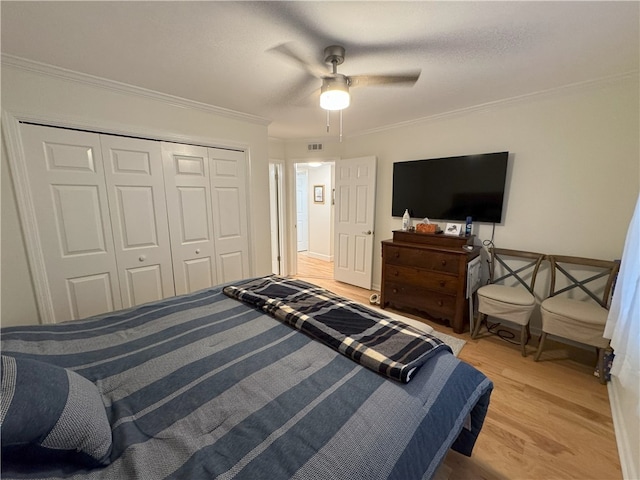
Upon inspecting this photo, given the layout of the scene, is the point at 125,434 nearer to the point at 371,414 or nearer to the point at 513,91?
the point at 371,414

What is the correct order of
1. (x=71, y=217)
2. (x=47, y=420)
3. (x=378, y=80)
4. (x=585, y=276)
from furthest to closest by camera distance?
(x=585, y=276), (x=71, y=217), (x=378, y=80), (x=47, y=420)

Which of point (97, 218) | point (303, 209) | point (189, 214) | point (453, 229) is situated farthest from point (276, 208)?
point (453, 229)

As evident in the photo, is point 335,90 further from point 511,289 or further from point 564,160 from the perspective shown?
point 511,289

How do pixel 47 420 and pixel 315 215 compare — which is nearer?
pixel 47 420

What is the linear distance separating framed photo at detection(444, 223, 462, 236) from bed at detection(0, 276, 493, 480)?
1909 millimetres

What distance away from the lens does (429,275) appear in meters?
2.83

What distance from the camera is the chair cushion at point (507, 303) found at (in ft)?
7.45

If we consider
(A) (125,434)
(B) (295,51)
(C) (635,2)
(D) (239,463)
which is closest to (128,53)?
(B) (295,51)

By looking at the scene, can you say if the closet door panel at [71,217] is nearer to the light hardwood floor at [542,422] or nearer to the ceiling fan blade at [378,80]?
the ceiling fan blade at [378,80]

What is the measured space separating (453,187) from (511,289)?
121cm

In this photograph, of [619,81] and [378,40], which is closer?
[378,40]

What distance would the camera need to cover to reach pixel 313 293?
1.85m

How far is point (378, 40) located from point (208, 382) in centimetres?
204

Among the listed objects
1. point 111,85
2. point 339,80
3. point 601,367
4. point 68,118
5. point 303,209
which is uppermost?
point 111,85
